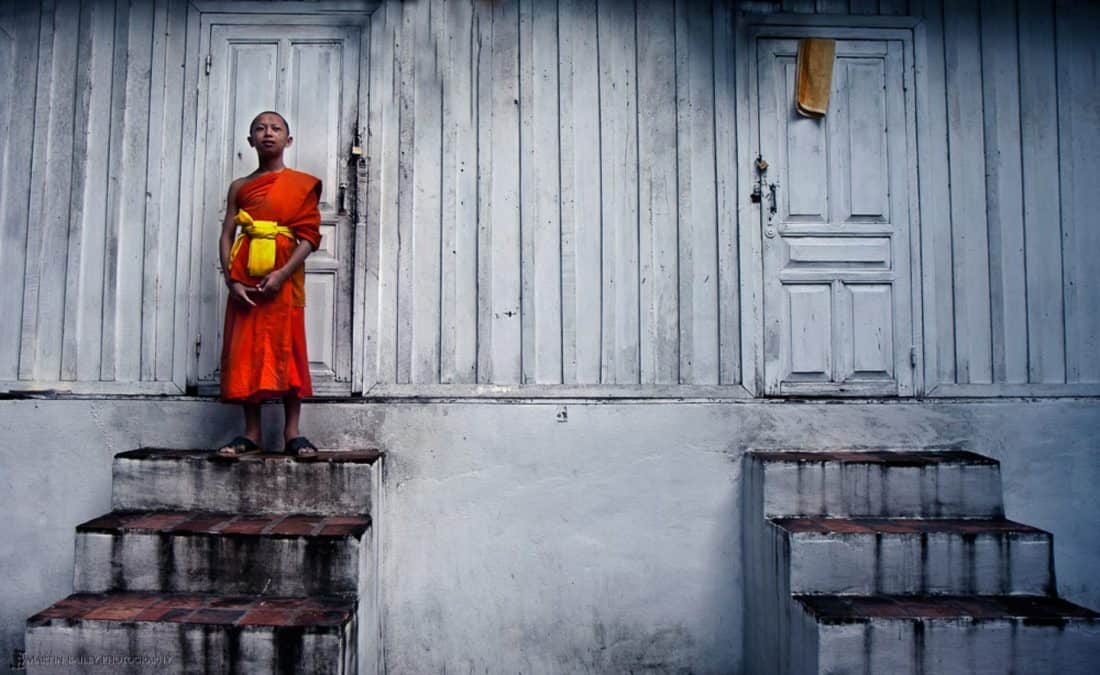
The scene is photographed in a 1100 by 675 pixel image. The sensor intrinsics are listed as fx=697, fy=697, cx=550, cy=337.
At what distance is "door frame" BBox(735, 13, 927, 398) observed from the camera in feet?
12.2

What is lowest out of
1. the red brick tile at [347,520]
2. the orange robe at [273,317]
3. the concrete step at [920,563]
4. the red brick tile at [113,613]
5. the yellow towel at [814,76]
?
the red brick tile at [113,613]

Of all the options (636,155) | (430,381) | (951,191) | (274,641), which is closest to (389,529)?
(430,381)

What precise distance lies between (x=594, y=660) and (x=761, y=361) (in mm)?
1768

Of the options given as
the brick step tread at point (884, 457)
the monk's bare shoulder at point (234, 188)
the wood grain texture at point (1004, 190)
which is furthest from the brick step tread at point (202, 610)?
the wood grain texture at point (1004, 190)

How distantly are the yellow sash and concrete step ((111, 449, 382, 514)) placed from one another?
893mm

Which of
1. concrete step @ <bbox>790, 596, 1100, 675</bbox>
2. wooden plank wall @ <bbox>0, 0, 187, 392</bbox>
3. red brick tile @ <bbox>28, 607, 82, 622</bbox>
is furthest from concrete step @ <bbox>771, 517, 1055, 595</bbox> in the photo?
wooden plank wall @ <bbox>0, 0, 187, 392</bbox>

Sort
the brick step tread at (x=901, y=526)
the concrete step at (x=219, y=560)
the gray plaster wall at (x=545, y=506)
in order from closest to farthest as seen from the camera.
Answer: the concrete step at (x=219, y=560) < the brick step tread at (x=901, y=526) < the gray plaster wall at (x=545, y=506)

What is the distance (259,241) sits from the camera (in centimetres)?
324

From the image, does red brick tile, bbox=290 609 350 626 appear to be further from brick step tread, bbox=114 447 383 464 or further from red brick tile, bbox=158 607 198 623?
brick step tread, bbox=114 447 383 464

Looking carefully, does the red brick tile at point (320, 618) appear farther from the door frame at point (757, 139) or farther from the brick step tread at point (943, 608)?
the door frame at point (757, 139)

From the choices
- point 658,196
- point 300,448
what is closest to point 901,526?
point 658,196

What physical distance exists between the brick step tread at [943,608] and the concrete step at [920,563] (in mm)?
44

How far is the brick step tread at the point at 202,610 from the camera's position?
8.53ft

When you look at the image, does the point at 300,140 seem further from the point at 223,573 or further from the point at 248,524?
the point at 223,573
